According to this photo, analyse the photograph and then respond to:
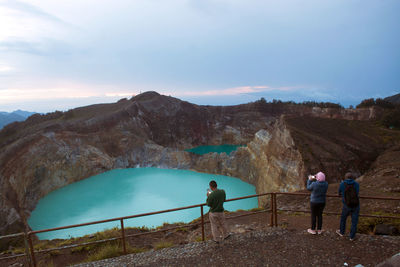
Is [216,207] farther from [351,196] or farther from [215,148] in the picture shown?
[215,148]

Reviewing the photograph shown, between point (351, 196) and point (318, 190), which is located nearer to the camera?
point (351, 196)

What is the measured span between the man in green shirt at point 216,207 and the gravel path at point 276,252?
38cm

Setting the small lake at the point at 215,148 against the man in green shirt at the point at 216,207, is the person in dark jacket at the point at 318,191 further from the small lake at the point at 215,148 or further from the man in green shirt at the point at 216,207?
the small lake at the point at 215,148

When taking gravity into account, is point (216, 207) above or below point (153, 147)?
above

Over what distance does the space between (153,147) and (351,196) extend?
38.9 m

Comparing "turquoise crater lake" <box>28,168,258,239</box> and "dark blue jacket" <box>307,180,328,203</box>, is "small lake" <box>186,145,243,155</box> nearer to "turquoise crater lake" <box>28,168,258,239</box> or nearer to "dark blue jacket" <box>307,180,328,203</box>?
"turquoise crater lake" <box>28,168,258,239</box>

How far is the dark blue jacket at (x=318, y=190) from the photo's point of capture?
21.3 feet

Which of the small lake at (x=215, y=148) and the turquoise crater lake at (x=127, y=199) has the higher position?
the small lake at (x=215, y=148)

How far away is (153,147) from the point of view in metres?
43.0

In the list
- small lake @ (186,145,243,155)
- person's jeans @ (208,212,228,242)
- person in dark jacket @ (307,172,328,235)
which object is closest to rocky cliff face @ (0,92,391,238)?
small lake @ (186,145,243,155)

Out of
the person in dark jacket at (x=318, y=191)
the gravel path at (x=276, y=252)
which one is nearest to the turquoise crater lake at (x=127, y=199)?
the gravel path at (x=276, y=252)

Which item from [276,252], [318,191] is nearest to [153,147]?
[276,252]

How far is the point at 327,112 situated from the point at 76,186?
153ft

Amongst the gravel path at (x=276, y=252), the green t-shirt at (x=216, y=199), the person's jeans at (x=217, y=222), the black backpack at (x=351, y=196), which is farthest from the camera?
the person's jeans at (x=217, y=222)
